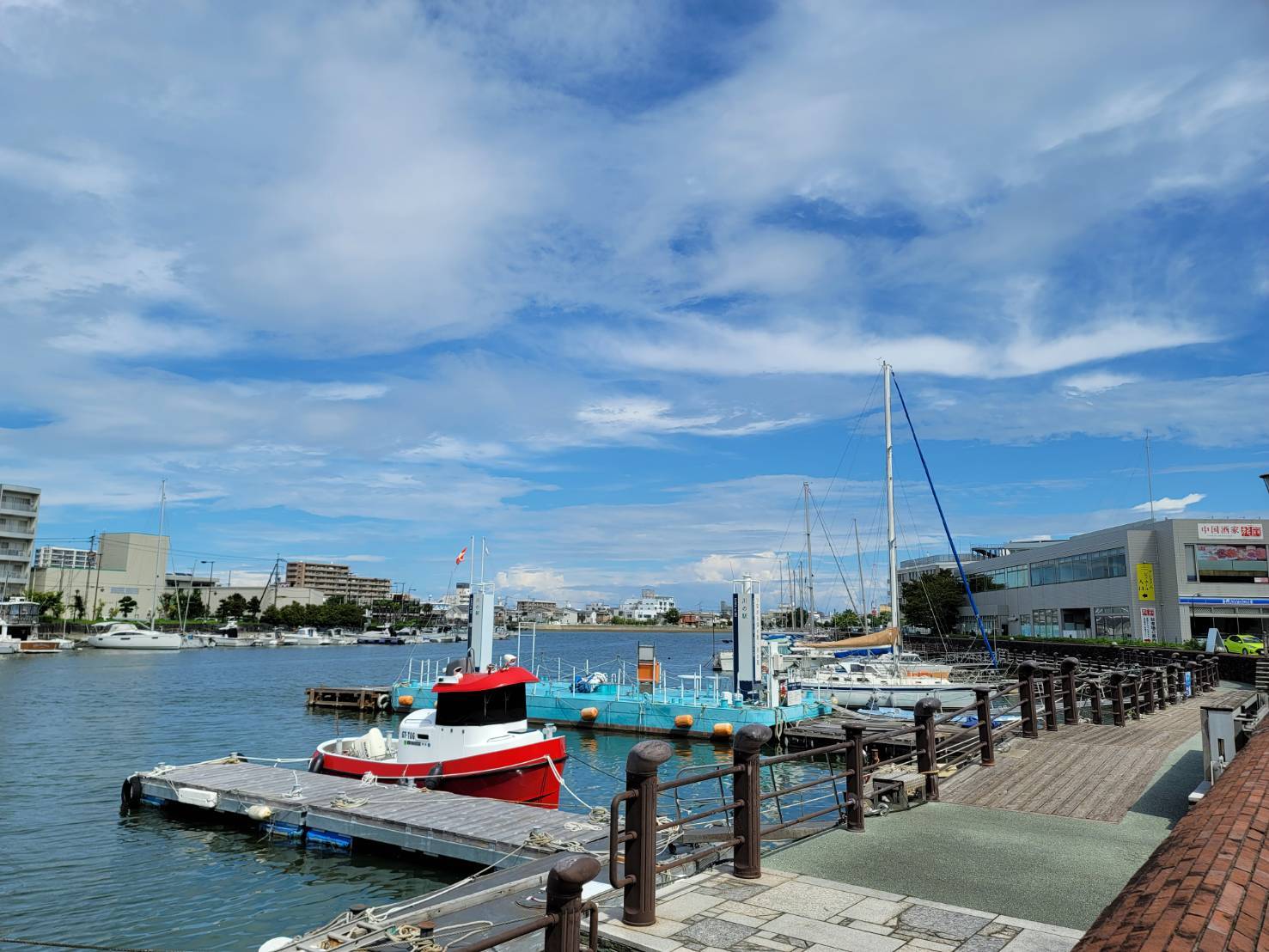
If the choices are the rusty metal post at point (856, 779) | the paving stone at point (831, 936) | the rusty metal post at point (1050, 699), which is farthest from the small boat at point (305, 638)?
the paving stone at point (831, 936)

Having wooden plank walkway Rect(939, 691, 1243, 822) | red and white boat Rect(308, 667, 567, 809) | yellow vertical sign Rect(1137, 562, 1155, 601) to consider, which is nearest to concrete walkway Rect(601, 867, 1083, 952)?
wooden plank walkway Rect(939, 691, 1243, 822)

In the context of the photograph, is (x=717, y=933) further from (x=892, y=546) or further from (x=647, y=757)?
(x=892, y=546)

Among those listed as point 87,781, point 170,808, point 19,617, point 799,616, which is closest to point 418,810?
point 170,808

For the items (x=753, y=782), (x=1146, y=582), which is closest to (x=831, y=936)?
(x=753, y=782)

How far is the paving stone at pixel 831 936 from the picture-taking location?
228 inches

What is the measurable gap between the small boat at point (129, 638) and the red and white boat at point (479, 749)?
98.0m

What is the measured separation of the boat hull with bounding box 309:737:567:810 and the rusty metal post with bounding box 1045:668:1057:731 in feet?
35.6

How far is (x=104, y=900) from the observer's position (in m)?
14.9

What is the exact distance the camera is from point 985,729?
1309 cm

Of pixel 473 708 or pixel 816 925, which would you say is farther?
pixel 473 708

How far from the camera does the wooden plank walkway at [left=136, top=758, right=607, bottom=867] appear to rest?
1460 cm

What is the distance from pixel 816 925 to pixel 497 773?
14963mm

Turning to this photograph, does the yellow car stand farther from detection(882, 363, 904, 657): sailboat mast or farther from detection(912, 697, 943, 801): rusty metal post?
detection(912, 697, 943, 801): rusty metal post

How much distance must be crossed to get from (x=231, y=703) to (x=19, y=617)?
64726 millimetres
